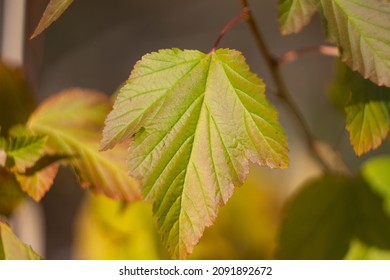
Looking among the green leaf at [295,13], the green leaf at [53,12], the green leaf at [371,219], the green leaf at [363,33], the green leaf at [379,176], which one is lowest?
the green leaf at [371,219]

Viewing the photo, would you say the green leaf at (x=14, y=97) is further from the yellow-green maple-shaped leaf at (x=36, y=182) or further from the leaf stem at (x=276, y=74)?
the leaf stem at (x=276, y=74)

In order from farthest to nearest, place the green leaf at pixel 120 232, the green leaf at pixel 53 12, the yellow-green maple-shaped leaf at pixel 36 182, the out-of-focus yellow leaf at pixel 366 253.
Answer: the green leaf at pixel 120 232, the out-of-focus yellow leaf at pixel 366 253, the yellow-green maple-shaped leaf at pixel 36 182, the green leaf at pixel 53 12

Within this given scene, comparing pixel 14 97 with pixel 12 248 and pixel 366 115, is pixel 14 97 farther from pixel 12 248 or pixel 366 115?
pixel 366 115

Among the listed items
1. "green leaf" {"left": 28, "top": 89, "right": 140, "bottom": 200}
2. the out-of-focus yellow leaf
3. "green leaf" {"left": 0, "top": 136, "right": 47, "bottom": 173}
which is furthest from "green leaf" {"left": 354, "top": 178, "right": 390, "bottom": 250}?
"green leaf" {"left": 0, "top": 136, "right": 47, "bottom": 173}

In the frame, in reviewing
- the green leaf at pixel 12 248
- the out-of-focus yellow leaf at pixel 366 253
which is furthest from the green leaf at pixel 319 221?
→ the green leaf at pixel 12 248

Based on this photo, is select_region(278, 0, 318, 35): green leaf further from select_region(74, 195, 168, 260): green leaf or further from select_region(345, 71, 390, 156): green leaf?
select_region(74, 195, 168, 260): green leaf
